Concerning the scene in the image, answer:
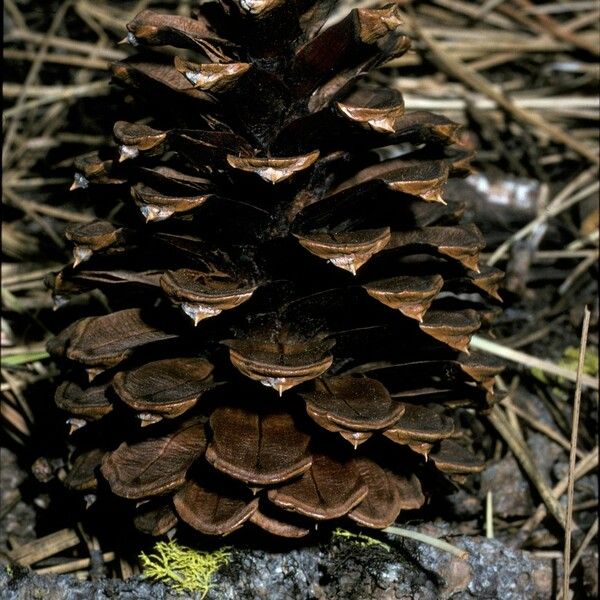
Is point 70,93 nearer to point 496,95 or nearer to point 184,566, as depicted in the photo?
point 496,95

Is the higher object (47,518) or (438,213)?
(438,213)

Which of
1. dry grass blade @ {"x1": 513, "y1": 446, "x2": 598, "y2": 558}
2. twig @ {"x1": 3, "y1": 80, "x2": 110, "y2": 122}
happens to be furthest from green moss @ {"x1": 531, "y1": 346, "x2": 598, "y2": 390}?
twig @ {"x1": 3, "y1": 80, "x2": 110, "y2": 122}

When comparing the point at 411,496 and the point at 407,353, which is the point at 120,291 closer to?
the point at 407,353

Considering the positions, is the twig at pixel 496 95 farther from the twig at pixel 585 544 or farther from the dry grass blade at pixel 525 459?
the twig at pixel 585 544

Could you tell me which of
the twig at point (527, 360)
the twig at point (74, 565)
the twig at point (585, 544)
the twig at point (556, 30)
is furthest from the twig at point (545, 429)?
the twig at point (556, 30)

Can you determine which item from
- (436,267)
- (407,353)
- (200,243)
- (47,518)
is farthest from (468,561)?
(47,518)

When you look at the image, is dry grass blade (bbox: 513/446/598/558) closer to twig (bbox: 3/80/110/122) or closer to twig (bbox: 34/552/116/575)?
twig (bbox: 34/552/116/575)
